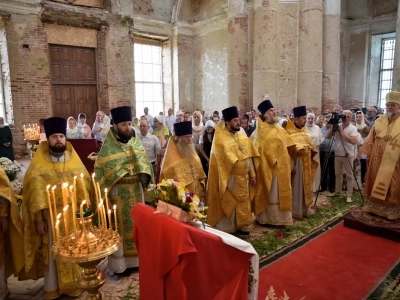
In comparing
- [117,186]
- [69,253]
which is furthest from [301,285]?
[69,253]

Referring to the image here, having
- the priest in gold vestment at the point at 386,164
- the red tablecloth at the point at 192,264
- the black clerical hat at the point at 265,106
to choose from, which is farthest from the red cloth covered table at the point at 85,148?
the priest in gold vestment at the point at 386,164

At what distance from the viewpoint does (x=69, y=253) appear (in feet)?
6.36

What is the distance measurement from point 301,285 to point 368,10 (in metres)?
16.1

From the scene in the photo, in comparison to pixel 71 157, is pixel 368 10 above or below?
above

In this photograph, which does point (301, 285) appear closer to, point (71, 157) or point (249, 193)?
point (249, 193)

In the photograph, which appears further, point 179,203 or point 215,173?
point 215,173

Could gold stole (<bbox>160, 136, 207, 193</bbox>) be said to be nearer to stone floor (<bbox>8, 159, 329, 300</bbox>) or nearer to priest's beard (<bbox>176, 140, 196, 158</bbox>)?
priest's beard (<bbox>176, 140, 196, 158</bbox>)

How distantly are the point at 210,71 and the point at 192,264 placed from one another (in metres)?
14.0

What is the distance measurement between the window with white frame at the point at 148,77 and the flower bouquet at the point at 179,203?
1309cm

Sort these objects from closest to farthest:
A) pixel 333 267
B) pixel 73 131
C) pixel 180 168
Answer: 1. pixel 333 267
2. pixel 180 168
3. pixel 73 131

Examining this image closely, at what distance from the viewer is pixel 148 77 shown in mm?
15688

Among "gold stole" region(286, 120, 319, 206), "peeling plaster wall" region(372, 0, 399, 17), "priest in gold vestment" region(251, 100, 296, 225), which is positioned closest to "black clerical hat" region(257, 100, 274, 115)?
"priest in gold vestment" region(251, 100, 296, 225)

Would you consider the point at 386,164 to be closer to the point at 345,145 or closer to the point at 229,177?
the point at 345,145

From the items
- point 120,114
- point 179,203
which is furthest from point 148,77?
point 179,203
